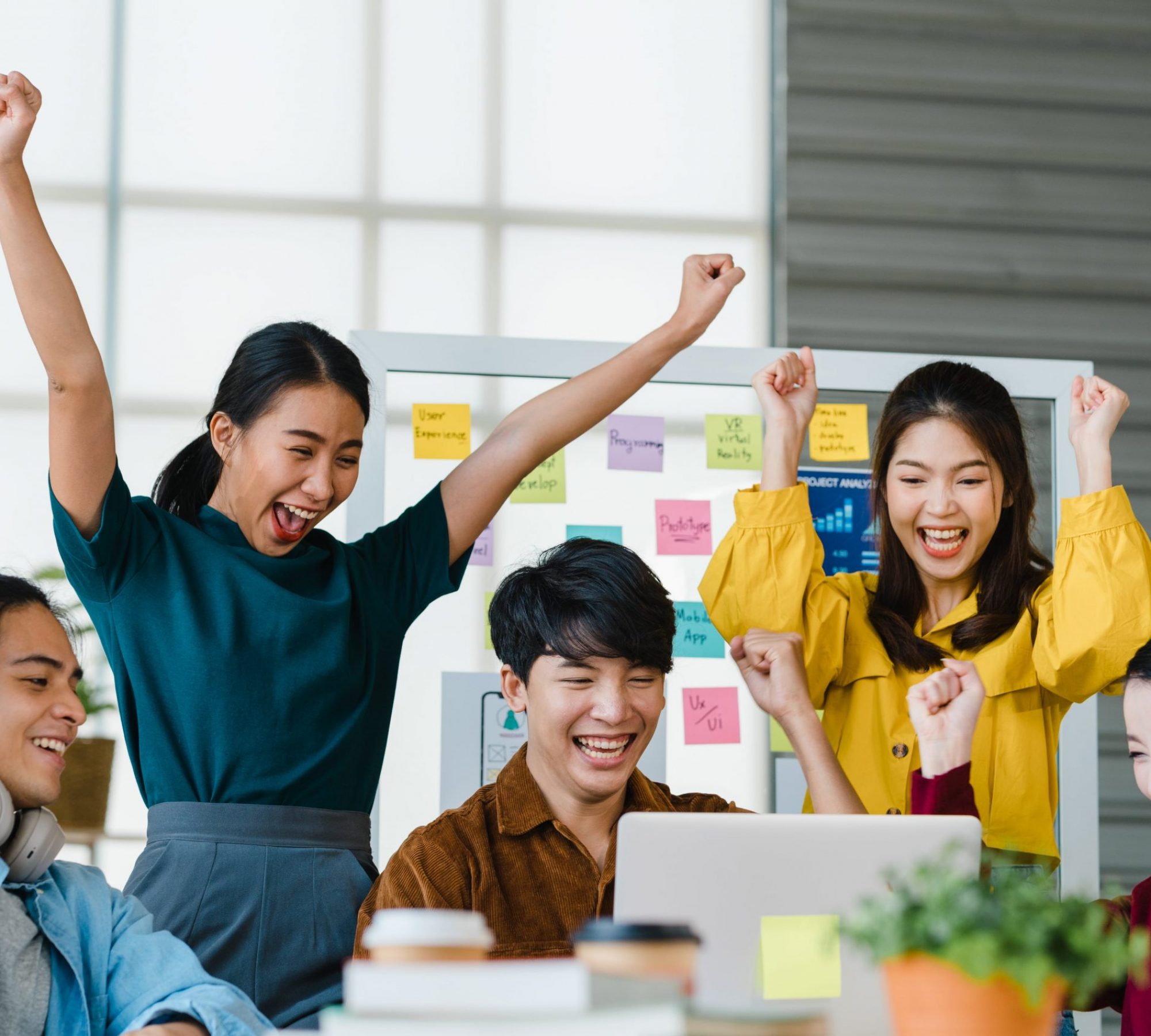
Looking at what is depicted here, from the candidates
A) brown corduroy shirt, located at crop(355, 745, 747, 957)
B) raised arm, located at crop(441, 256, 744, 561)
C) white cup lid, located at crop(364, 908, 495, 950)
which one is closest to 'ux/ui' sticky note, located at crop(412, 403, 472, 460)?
raised arm, located at crop(441, 256, 744, 561)

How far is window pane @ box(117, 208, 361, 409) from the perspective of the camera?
129 inches

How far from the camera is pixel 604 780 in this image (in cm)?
163

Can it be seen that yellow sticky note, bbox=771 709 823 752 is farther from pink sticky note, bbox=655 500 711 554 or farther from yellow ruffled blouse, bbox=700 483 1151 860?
yellow ruffled blouse, bbox=700 483 1151 860

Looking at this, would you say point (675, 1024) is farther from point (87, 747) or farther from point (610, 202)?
point (610, 202)

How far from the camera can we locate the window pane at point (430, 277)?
3.37 m

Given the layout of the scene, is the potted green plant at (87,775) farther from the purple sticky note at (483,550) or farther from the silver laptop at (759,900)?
the silver laptop at (759,900)

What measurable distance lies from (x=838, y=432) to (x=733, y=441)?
0.20m

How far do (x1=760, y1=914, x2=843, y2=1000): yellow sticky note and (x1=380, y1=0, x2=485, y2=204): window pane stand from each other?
8.81 feet

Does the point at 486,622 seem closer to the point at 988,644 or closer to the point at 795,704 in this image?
the point at 795,704

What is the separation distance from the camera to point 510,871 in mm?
1618

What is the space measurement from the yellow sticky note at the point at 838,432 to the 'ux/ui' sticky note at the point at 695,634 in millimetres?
372

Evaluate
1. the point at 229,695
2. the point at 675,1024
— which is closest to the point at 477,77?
the point at 229,695

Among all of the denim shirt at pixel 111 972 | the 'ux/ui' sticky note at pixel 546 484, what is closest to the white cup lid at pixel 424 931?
the denim shirt at pixel 111 972

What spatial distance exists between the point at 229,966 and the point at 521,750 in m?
0.45
